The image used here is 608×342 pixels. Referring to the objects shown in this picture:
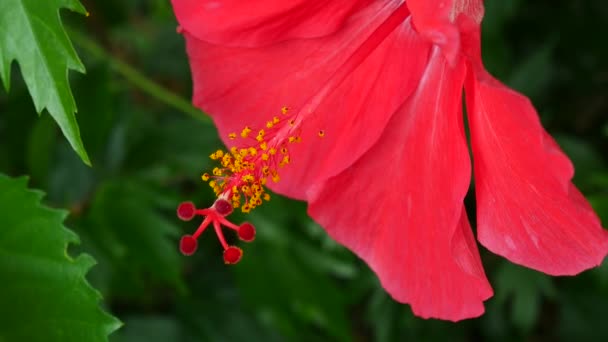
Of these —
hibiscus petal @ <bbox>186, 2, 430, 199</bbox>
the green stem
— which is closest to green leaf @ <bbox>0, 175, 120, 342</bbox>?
hibiscus petal @ <bbox>186, 2, 430, 199</bbox>

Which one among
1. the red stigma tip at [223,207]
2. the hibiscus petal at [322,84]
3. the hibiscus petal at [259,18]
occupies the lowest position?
the red stigma tip at [223,207]

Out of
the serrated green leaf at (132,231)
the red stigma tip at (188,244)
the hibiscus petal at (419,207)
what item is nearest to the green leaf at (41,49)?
the red stigma tip at (188,244)

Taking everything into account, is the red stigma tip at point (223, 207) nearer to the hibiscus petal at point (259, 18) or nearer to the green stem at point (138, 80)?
the hibiscus petal at point (259, 18)

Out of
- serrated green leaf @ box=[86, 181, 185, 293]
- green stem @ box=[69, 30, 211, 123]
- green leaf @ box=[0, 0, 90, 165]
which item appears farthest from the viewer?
green stem @ box=[69, 30, 211, 123]

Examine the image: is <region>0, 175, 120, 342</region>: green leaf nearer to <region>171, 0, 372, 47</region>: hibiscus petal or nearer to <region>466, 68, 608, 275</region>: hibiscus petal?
<region>171, 0, 372, 47</region>: hibiscus petal

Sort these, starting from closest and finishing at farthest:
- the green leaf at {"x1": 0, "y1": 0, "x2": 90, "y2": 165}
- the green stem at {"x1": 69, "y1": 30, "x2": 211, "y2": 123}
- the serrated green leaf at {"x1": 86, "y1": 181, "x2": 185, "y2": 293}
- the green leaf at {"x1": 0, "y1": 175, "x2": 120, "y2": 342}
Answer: the green leaf at {"x1": 0, "y1": 0, "x2": 90, "y2": 165} → the green leaf at {"x1": 0, "y1": 175, "x2": 120, "y2": 342} → the serrated green leaf at {"x1": 86, "y1": 181, "x2": 185, "y2": 293} → the green stem at {"x1": 69, "y1": 30, "x2": 211, "y2": 123}

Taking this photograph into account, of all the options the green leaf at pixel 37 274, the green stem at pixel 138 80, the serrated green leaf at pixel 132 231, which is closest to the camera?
the green leaf at pixel 37 274

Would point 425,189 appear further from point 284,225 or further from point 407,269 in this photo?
point 284,225

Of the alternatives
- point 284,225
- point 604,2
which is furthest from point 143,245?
point 604,2
